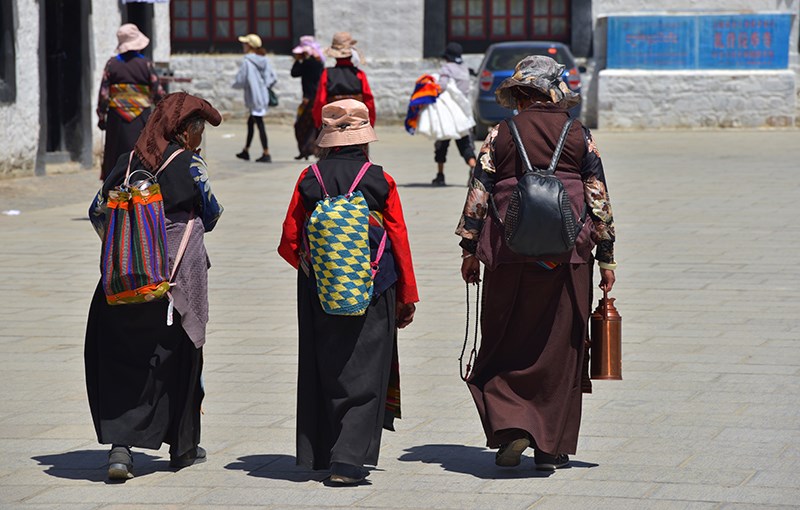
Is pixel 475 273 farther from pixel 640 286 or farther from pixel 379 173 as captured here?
pixel 640 286

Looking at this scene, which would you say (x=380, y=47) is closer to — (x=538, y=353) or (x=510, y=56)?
(x=510, y=56)

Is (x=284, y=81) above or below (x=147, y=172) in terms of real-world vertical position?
below

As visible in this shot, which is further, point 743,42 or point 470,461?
point 743,42

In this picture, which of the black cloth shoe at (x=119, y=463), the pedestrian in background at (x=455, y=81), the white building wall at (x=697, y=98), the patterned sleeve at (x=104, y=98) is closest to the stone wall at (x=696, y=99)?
the white building wall at (x=697, y=98)

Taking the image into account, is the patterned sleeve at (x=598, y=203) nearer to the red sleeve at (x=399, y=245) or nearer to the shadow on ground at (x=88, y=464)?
the red sleeve at (x=399, y=245)

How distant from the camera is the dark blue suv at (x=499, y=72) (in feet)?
79.7

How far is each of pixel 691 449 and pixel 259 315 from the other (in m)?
3.73

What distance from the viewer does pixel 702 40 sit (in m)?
26.9

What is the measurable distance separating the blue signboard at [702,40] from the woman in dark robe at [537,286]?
70.7 ft

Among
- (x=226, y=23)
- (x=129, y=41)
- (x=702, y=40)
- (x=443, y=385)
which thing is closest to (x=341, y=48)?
(x=129, y=41)

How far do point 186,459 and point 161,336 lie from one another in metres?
0.49

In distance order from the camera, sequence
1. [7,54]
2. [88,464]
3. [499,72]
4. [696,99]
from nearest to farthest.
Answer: [88,464], [7,54], [499,72], [696,99]

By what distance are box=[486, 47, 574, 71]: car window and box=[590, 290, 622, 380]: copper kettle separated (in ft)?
62.7

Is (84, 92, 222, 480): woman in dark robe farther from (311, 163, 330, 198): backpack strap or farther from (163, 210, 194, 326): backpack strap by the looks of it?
(311, 163, 330, 198): backpack strap
